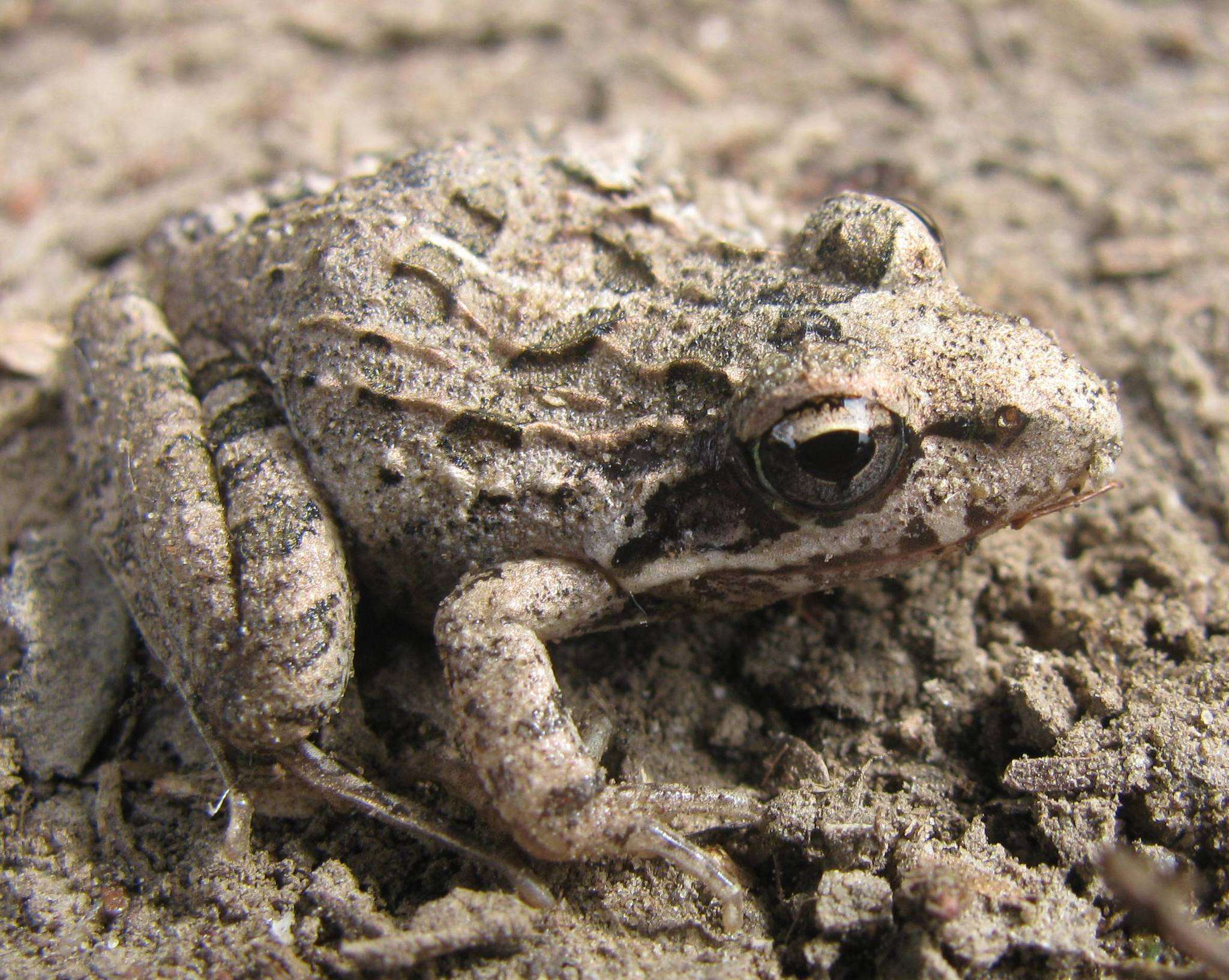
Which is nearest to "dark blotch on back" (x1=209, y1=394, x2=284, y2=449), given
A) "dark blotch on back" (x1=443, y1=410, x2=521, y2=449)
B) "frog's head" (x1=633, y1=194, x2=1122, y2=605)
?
"dark blotch on back" (x1=443, y1=410, x2=521, y2=449)

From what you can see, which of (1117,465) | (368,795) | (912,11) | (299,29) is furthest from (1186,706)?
(299,29)

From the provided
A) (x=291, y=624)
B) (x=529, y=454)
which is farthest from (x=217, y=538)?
(x=529, y=454)

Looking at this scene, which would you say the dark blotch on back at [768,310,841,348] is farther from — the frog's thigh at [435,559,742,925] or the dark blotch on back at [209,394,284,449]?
the dark blotch on back at [209,394,284,449]

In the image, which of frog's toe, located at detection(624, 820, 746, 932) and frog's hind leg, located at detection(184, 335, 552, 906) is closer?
frog's toe, located at detection(624, 820, 746, 932)

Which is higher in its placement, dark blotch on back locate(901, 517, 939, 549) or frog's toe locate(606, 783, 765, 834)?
dark blotch on back locate(901, 517, 939, 549)

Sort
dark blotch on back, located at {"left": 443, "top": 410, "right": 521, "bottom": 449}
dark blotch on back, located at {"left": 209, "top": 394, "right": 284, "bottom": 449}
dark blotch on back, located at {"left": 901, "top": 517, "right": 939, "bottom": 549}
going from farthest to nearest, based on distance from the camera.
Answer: dark blotch on back, located at {"left": 209, "top": 394, "right": 284, "bottom": 449}, dark blotch on back, located at {"left": 443, "top": 410, "right": 521, "bottom": 449}, dark blotch on back, located at {"left": 901, "top": 517, "right": 939, "bottom": 549}

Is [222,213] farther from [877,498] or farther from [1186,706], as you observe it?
[1186,706]
